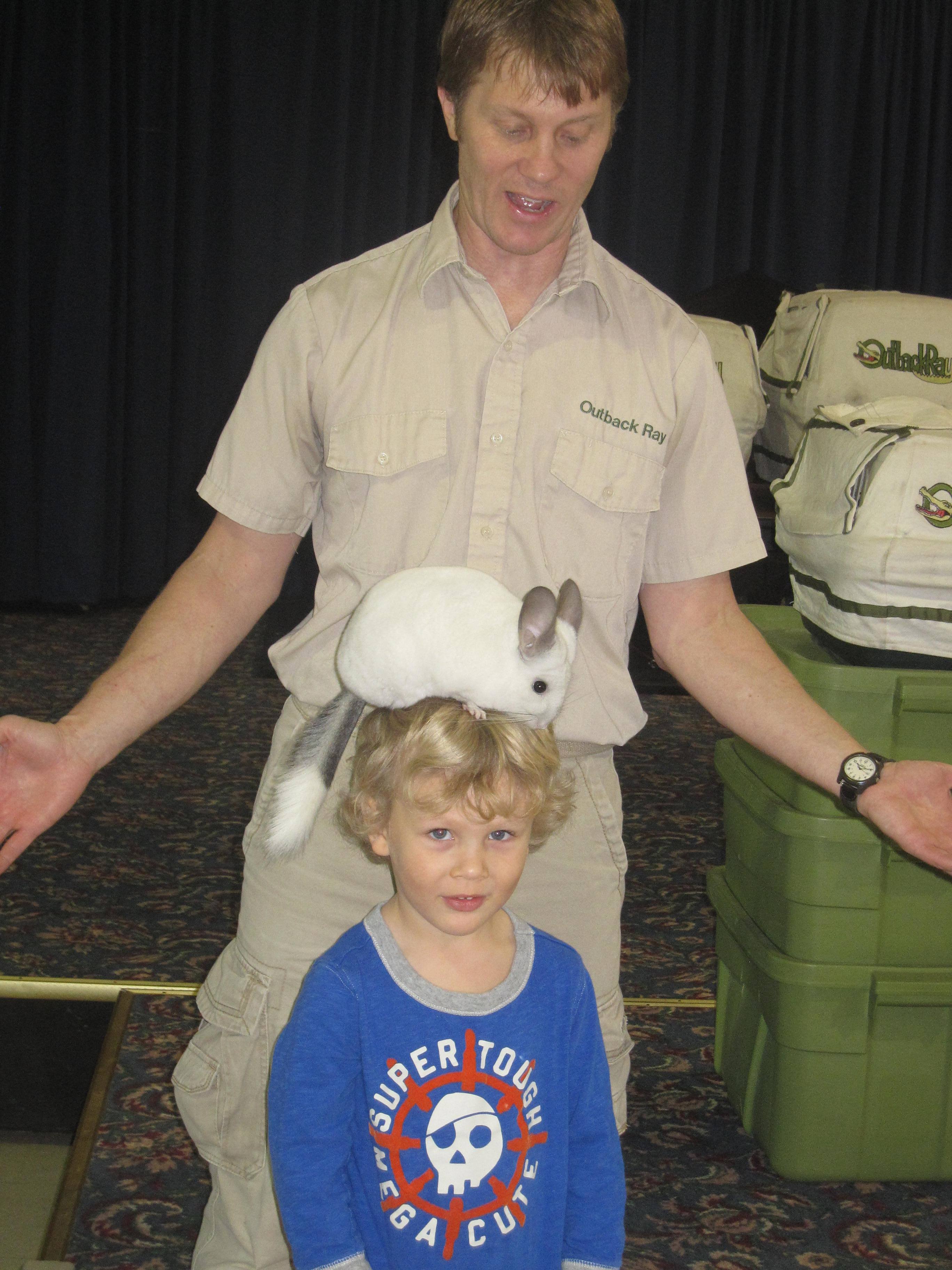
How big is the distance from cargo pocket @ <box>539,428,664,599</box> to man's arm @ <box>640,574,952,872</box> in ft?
0.29

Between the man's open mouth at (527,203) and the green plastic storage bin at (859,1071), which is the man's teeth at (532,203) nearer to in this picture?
the man's open mouth at (527,203)

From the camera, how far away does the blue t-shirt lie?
96 cm

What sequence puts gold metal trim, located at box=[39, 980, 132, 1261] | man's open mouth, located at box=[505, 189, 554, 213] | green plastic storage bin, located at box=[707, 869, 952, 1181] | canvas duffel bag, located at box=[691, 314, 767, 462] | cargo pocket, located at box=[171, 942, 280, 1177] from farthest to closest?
canvas duffel bag, located at box=[691, 314, 767, 462], green plastic storage bin, located at box=[707, 869, 952, 1181], gold metal trim, located at box=[39, 980, 132, 1261], cargo pocket, located at box=[171, 942, 280, 1177], man's open mouth, located at box=[505, 189, 554, 213]

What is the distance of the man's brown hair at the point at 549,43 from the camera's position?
3.49 feet

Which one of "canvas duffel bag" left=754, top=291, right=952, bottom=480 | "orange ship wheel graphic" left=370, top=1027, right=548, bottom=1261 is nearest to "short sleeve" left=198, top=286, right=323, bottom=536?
"orange ship wheel graphic" left=370, top=1027, right=548, bottom=1261

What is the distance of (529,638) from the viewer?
36.7 inches

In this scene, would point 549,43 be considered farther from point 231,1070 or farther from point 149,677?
point 231,1070

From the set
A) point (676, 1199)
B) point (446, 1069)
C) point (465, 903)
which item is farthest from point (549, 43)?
point (676, 1199)

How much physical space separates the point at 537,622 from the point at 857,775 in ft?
1.27

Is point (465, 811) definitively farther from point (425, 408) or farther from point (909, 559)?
point (909, 559)

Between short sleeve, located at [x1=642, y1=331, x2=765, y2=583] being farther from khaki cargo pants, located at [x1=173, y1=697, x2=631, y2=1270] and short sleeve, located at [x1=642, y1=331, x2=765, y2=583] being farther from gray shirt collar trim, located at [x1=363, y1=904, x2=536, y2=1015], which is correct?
gray shirt collar trim, located at [x1=363, y1=904, x2=536, y2=1015]

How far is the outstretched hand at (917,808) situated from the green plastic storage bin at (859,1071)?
768mm

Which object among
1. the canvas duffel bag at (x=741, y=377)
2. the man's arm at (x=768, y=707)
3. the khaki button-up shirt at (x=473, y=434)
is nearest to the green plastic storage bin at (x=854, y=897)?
the man's arm at (x=768, y=707)

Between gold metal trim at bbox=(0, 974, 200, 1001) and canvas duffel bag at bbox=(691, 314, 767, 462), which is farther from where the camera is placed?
canvas duffel bag at bbox=(691, 314, 767, 462)
